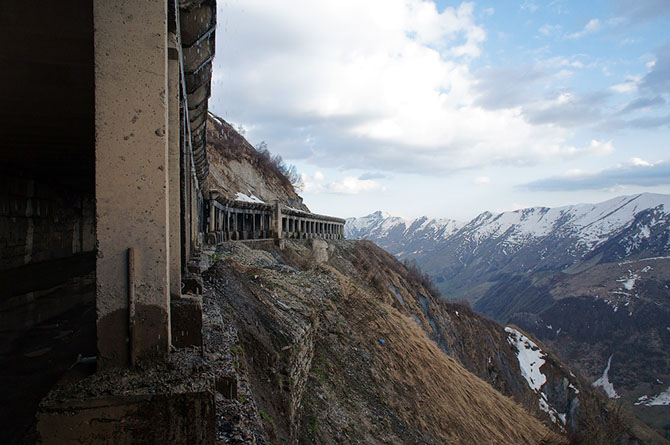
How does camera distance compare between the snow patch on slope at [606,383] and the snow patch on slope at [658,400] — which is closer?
the snow patch on slope at [658,400]

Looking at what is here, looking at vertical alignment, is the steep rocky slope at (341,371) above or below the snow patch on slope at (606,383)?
above

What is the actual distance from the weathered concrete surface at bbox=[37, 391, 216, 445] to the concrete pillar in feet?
1.02

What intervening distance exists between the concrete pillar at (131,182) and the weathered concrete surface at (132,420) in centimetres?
31

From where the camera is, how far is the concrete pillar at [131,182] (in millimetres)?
2285

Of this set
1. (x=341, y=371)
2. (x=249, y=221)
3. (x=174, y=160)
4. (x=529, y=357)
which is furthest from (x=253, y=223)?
(x=529, y=357)

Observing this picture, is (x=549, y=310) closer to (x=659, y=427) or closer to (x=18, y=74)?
(x=659, y=427)

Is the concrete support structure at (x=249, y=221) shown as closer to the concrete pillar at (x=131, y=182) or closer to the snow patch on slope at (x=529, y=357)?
the concrete pillar at (x=131, y=182)

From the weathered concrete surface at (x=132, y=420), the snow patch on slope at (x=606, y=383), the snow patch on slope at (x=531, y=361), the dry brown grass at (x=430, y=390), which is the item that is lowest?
the snow patch on slope at (x=606, y=383)

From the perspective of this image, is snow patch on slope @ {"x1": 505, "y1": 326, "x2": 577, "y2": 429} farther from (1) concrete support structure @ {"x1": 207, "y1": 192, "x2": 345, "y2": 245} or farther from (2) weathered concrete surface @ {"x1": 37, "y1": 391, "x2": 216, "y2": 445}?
(2) weathered concrete surface @ {"x1": 37, "y1": 391, "x2": 216, "y2": 445}

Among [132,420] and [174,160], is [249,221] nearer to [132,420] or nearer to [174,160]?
[174,160]

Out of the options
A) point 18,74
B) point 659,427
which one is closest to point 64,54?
point 18,74

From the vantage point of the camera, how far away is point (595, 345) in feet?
366

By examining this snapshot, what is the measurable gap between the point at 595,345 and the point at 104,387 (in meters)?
137

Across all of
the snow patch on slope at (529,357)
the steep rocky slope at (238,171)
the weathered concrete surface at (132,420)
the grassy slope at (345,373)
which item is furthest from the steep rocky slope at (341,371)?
the snow patch on slope at (529,357)
